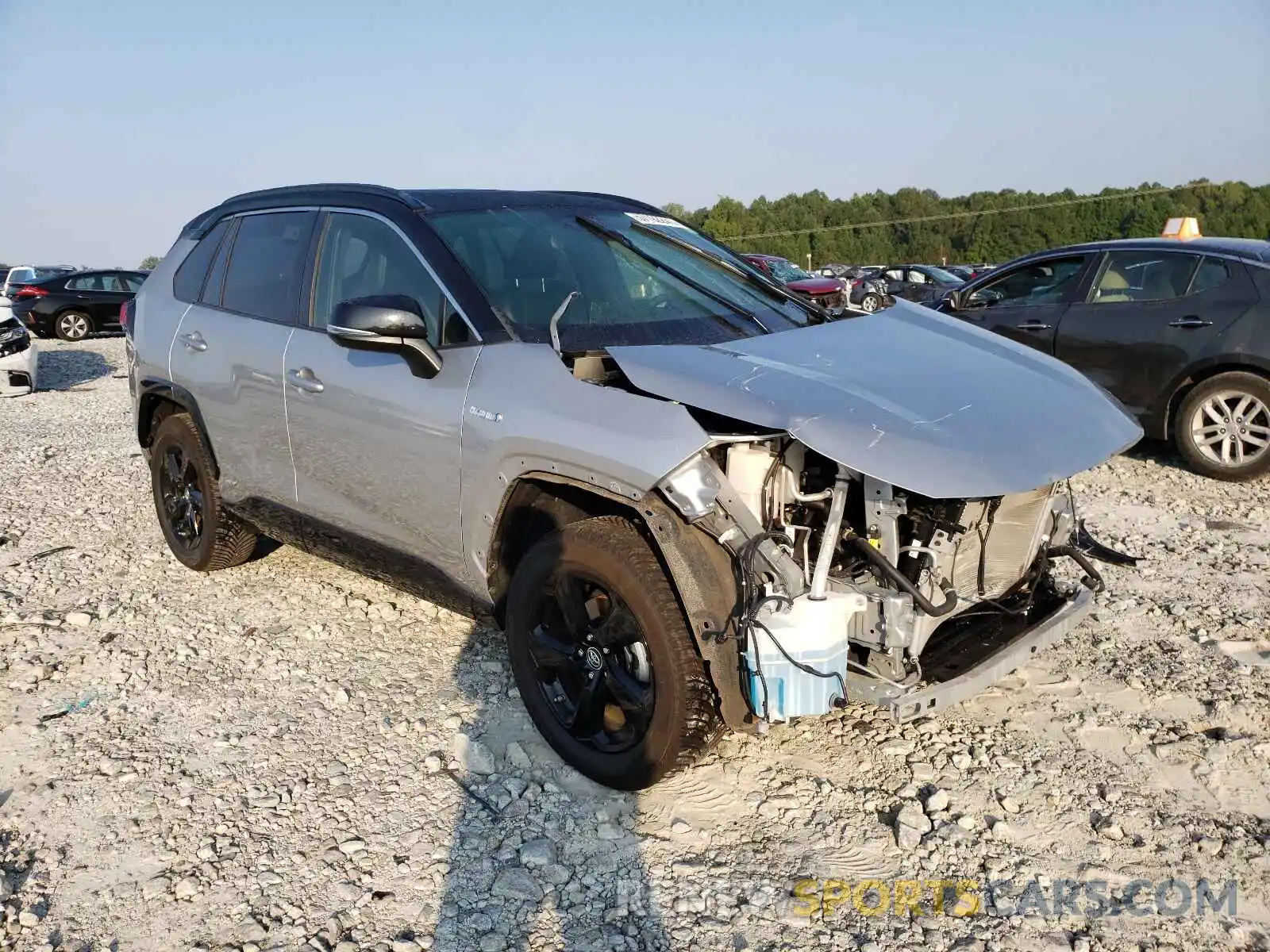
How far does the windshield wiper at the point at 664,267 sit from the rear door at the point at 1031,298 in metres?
4.47

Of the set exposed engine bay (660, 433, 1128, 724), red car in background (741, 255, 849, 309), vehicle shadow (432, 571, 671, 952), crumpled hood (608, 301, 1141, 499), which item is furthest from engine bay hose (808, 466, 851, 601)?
red car in background (741, 255, 849, 309)

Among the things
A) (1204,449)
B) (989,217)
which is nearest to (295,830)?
(1204,449)

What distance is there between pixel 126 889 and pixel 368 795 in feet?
2.47

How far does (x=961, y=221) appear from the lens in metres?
88.6

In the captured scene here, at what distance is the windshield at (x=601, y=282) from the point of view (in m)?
3.61

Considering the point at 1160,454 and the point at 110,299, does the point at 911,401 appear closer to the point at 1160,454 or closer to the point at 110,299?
the point at 1160,454

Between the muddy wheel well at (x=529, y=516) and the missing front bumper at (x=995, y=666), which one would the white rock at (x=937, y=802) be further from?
the muddy wheel well at (x=529, y=516)

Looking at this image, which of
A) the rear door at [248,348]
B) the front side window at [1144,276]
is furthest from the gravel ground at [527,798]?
the front side window at [1144,276]

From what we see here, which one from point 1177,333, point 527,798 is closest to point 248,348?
point 527,798

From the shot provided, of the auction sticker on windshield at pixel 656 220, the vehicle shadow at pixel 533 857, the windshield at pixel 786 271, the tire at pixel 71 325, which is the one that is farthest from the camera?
the windshield at pixel 786 271

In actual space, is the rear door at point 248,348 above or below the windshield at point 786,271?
below

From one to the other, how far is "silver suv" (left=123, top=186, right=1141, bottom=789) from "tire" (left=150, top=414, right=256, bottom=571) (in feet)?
2.07

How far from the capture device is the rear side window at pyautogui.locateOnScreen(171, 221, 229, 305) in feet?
16.6

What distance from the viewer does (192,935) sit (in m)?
2.69
